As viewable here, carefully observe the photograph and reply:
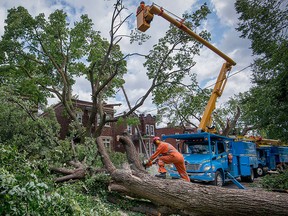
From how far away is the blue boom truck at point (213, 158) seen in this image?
9516 millimetres

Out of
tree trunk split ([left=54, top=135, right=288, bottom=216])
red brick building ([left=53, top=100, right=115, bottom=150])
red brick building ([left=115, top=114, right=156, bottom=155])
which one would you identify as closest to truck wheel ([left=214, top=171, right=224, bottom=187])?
tree trunk split ([left=54, top=135, right=288, bottom=216])

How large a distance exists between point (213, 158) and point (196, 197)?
5.50m

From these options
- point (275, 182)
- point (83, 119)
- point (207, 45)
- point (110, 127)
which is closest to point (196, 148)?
point (275, 182)

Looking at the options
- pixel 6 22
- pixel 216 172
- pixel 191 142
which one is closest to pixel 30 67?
pixel 6 22

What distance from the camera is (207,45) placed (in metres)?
11.0

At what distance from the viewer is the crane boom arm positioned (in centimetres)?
941

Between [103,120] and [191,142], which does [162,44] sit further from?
[191,142]

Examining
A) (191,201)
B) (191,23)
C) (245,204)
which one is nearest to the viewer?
(245,204)

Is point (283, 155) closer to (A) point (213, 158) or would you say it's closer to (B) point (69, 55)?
(A) point (213, 158)

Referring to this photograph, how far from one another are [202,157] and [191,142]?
0.94m

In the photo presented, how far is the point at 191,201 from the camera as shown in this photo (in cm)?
486

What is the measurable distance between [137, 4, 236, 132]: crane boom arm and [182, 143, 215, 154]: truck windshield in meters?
0.71

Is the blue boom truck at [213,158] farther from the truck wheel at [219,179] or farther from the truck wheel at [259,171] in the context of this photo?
the truck wheel at [259,171]

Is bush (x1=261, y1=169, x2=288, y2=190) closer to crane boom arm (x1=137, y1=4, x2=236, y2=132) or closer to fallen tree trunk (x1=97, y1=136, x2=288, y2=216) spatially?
crane boom arm (x1=137, y1=4, x2=236, y2=132)
